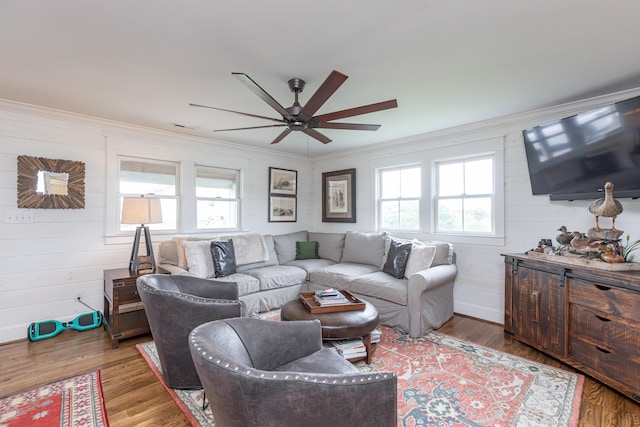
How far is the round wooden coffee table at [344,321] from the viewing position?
7.62 ft

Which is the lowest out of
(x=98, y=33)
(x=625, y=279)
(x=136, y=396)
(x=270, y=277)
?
(x=136, y=396)

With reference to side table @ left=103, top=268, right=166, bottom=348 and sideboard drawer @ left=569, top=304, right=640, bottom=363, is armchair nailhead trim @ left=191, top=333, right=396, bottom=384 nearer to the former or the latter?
sideboard drawer @ left=569, top=304, right=640, bottom=363

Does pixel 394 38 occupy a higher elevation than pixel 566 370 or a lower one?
higher

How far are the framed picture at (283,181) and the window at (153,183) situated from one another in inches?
61.8

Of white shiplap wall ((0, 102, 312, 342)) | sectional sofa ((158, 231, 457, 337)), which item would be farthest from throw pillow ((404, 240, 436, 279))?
white shiplap wall ((0, 102, 312, 342))

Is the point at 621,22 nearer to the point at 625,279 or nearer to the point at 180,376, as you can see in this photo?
the point at 625,279

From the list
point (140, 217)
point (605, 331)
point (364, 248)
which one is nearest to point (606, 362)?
point (605, 331)

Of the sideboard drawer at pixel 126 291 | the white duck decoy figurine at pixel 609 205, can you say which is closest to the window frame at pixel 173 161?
the sideboard drawer at pixel 126 291

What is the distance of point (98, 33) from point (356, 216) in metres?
4.00

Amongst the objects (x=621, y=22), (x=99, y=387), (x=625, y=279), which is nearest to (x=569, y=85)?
(x=621, y=22)

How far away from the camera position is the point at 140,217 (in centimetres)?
321

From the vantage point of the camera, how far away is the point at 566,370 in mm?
2469

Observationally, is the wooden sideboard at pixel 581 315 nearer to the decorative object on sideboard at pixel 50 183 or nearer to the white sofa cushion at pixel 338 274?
the white sofa cushion at pixel 338 274

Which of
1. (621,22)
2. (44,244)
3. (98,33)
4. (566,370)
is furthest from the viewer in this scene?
(44,244)
